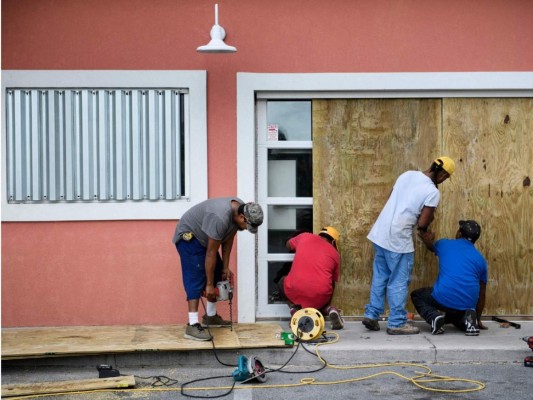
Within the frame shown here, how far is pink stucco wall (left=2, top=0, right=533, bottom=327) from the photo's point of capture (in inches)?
390

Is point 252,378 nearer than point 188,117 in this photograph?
Yes

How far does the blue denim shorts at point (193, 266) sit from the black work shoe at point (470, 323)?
2.66 m

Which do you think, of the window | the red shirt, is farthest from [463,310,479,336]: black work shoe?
the window

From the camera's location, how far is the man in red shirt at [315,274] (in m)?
9.55

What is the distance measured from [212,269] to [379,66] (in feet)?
9.69

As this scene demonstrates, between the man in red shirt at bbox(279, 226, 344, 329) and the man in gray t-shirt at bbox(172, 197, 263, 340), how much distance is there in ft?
2.35

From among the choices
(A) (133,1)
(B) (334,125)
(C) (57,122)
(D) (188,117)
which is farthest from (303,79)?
(C) (57,122)

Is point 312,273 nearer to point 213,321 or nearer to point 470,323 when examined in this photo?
point 213,321

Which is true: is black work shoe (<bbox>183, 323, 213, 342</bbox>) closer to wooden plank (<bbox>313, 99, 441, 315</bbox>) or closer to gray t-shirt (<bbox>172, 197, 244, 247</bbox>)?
gray t-shirt (<bbox>172, 197, 244, 247</bbox>)

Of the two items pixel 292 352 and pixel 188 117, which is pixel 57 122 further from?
pixel 292 352

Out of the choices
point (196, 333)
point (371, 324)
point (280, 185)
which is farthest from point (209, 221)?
point (371, 324)

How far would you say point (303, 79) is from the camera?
392 inches

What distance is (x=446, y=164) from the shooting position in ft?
30.5

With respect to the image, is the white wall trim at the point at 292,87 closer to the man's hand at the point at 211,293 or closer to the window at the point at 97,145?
the window at the point at 97,145
